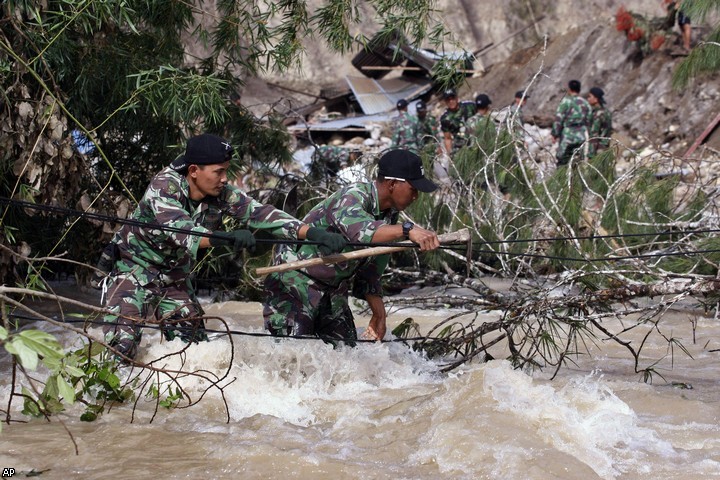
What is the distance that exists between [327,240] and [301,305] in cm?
60

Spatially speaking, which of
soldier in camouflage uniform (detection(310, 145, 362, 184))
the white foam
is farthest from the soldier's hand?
soldier in camouflage uniform (detection(310, 145, 362, 184))

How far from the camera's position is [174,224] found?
4.44 metres

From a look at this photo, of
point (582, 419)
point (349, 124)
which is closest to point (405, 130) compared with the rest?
point (349, 124)

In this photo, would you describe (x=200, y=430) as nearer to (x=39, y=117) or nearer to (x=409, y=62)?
(x=39, y=117)

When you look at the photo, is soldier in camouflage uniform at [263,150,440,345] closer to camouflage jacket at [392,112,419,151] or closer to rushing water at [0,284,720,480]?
rushing water at [0,284,720,480]

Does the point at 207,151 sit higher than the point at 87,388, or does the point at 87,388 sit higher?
the point at 207,151

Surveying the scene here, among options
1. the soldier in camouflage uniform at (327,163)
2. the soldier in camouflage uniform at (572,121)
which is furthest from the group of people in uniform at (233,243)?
the soldier in camouflage uniform at (572,121)

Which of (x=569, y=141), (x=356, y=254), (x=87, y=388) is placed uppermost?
(x=356, y=254)

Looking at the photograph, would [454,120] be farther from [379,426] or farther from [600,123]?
[379,426]

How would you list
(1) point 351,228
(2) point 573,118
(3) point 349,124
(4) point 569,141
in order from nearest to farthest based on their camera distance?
(1) point 351,228, (4) point 569,141, (2) point 573,118, (3) point 349,124

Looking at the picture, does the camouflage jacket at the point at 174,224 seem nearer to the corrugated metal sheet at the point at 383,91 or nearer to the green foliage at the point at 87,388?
the green foliage at the point at 87,388

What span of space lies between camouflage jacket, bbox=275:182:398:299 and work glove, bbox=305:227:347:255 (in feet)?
0.42

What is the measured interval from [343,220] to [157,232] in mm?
938

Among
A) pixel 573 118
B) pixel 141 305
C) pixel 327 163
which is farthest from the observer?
pixel 573 118
